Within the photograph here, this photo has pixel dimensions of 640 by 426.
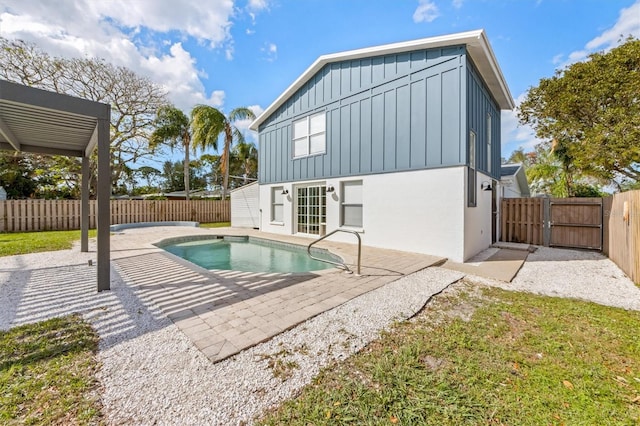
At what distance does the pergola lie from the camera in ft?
11.8

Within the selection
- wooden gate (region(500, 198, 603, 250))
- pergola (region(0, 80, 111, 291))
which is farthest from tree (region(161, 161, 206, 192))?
wooden gate (region(500, 198, 603, 250))

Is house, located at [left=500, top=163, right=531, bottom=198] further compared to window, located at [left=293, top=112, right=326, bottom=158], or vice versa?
house, located at [left=500, top=163, right=531, bottom=198]

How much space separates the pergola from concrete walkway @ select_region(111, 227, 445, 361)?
1.25 metres

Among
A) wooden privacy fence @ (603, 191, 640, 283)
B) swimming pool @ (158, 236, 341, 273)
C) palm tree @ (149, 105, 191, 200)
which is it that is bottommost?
swimming pool @ (158, 236, 341, 273)

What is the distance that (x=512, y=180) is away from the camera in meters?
12.9

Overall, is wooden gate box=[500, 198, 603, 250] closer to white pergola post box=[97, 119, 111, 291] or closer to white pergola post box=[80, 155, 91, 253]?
white pergola post box=[97, 119, 111, 291]

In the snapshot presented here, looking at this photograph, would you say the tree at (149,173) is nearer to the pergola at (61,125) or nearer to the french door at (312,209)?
the french door at (312,209)

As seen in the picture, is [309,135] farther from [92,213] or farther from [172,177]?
[172,177]

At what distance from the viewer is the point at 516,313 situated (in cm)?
370

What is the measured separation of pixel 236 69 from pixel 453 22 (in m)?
9.91

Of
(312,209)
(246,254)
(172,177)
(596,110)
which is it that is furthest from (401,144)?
(172,177)

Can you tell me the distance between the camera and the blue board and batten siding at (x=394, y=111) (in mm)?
7062

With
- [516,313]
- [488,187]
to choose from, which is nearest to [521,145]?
[488,187]

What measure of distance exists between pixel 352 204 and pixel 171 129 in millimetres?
17043
